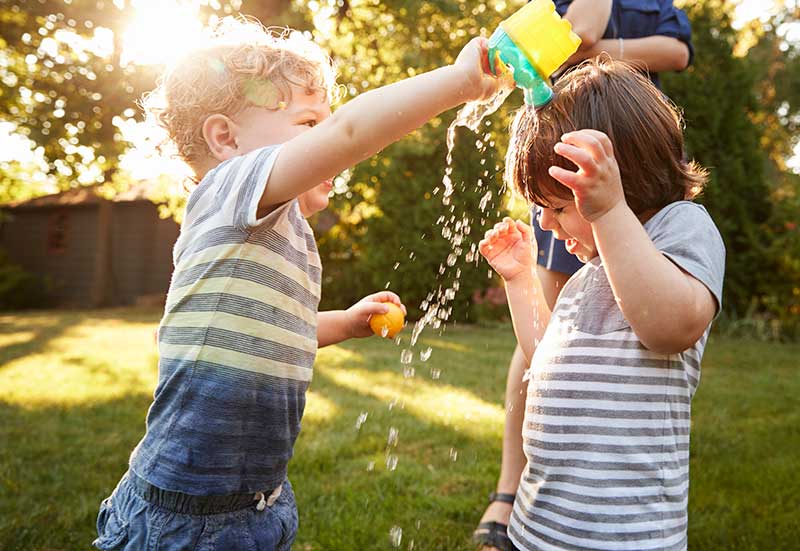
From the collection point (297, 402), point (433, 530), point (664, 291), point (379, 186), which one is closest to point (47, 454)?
point (433, 530)

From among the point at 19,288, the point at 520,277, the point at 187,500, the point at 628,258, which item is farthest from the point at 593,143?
the point at 19,288

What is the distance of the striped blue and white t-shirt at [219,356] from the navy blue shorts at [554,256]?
104 centimetres

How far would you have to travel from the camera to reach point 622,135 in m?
1.53

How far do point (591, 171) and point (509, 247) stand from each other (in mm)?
844

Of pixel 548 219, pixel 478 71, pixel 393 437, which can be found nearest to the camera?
pixel 478 71

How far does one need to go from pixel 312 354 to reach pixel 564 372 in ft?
2.19

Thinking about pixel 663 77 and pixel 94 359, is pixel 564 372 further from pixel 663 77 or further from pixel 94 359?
pixel 663 77

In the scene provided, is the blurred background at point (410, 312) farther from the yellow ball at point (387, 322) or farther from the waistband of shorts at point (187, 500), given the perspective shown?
the waistband of shorts at point (187, 500)

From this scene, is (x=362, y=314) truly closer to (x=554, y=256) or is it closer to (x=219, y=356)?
(x=219, y=356)

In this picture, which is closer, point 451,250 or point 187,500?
point 187,500

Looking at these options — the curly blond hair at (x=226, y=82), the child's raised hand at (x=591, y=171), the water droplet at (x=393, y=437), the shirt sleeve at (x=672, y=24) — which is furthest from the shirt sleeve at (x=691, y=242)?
the water droplet at (x=393, y=437)

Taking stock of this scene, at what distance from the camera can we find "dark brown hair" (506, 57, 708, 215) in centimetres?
153

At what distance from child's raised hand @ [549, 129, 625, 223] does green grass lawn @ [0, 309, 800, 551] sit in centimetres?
162

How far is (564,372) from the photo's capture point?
1587 mm
